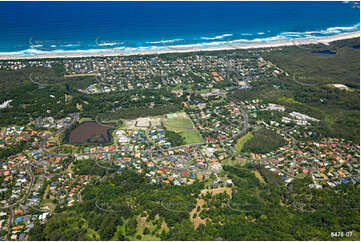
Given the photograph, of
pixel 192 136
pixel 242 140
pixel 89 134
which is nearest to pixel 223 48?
pixel 242 140

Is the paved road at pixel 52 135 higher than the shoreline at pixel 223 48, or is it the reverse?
the shoreline at pixel 223 48

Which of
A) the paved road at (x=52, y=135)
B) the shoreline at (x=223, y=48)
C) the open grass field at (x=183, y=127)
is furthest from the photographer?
the shoreline at (x=223, y=48)

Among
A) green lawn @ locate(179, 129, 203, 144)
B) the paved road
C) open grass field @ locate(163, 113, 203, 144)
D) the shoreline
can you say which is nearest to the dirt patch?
the paved road

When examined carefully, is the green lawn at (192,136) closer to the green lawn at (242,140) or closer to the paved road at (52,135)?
the green lawn at (242,140)

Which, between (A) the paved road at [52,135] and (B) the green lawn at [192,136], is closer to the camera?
(A) the paved road at [52,135]

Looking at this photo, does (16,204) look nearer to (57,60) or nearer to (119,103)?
(119,103)

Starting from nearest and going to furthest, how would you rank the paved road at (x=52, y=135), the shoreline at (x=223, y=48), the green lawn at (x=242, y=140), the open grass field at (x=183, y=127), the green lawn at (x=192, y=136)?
the paved road at (x=52, y=135) < the green lawn at (x=242, y=140) < the green lawn at (x=192, y=136) < the open grass field at (x=183, y=127) < the shoreline at (x=223, y=48)

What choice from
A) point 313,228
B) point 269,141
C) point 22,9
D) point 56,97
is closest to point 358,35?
point 269,141

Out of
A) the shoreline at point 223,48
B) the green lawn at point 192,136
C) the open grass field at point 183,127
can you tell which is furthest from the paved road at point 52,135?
the shoreline at point 223,48

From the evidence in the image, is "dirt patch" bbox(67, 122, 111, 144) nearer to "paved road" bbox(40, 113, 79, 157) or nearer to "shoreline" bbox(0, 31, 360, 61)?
"paved road" bbox(40, 113, 79, 157)
